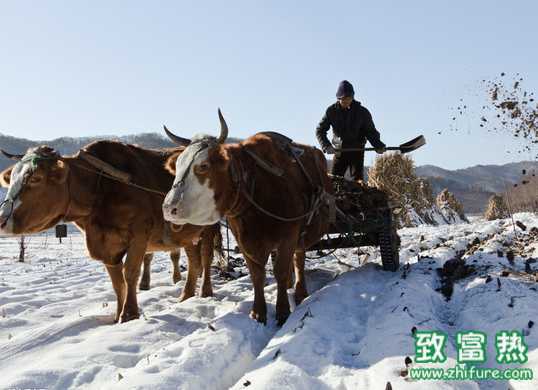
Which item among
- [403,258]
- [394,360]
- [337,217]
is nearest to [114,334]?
[394,360]

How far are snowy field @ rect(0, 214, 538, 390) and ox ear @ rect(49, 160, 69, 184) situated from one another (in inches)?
54.3

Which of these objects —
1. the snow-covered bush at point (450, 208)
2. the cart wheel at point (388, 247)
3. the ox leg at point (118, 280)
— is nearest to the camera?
the ox leg at point (118, 280)

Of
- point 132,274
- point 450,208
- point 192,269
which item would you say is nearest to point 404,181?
point 450,208

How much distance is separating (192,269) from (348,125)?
333cm

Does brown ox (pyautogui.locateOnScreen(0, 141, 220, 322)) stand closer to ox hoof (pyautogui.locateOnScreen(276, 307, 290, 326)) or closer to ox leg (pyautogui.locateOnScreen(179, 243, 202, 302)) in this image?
ox leg (pyautogui.locateOnScreen(179, 243, 202, 302))

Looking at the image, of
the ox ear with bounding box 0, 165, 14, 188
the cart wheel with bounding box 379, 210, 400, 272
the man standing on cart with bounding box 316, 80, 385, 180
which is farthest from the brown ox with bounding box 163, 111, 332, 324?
the man standing on cart with bounding box 316, 80, 385, 180

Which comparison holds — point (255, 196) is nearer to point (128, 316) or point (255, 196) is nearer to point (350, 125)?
point (128, 316)

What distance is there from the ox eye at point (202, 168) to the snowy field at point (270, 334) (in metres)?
1.32

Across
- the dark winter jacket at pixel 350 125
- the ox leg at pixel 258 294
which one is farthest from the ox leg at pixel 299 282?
the dark winter jacket at pixel 350 125

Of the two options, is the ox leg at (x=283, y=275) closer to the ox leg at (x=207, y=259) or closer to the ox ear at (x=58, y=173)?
the ox leg at (x=207, y=259)

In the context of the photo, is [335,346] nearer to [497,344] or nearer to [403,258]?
[497,344]

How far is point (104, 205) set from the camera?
16.9 feet

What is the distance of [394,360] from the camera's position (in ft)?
10.3

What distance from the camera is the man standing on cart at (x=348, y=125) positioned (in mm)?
7645
